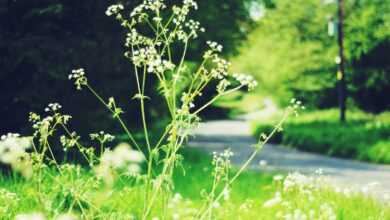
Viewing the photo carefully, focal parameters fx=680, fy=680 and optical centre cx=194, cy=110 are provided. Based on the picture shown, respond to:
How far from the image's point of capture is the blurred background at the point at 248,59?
11.3 m

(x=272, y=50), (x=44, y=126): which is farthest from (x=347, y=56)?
(x=44, y=126)

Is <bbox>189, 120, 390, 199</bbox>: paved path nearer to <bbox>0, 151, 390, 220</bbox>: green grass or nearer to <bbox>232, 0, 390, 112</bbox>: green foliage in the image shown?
<bbox>0, 151, 390, 220</bbox>: green grass

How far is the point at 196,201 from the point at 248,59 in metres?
41.7

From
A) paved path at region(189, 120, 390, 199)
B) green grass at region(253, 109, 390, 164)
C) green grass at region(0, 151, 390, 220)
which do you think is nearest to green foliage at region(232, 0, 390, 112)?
green grass at region(253, 109, 390, 164)

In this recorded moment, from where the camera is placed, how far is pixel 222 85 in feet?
16.8

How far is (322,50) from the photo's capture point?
35.6 metres

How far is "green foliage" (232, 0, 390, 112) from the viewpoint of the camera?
3431 cm

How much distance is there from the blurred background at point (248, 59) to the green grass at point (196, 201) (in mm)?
1336

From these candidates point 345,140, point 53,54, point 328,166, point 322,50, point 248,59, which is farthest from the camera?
point 248,59

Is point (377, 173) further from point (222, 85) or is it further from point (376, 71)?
point (376, 71)

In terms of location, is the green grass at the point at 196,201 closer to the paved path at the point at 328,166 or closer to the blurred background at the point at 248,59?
the blurred background at the point at 248,59

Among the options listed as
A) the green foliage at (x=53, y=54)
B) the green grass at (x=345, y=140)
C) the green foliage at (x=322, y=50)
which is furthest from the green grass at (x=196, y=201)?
the green foliage at (x=322, y=50)

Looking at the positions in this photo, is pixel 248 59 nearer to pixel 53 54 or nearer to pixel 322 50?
pixel 322 50

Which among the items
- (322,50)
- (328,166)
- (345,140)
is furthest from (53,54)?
(322,50)
